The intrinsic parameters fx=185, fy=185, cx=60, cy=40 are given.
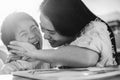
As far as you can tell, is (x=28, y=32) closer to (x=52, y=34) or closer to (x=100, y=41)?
(x=52, y=34)

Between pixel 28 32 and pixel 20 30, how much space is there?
49mm

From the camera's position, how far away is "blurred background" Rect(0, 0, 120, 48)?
126cm

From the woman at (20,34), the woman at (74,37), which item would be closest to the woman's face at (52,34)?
the woman at (74,37)

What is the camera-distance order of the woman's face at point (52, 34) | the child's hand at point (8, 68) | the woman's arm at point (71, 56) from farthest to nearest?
1. the child's hand at point (8, 68)
2. the woman's face at point (52, 34)
3. the woman's arm at point (71, 56)

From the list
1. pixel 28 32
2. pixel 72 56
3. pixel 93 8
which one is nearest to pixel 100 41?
pixel 72 56

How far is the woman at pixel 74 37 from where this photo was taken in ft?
2.03

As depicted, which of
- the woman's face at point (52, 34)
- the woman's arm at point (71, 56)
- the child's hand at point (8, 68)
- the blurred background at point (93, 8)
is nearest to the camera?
the woman's arm at point (71, 56)

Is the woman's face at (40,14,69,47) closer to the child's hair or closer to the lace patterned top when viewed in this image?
the lace patterned top

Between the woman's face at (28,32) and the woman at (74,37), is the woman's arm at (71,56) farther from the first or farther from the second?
the woman's face at (28,32)

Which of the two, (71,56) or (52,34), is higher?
(52,34)

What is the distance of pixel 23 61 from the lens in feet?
3.51

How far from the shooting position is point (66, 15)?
71 cm

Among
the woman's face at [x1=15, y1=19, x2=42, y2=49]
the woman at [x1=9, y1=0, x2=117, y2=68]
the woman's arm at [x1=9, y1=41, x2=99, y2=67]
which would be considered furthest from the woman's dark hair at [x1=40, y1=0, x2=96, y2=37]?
the woman's face at [x1=15, y1=19, x2=42, y2=49]

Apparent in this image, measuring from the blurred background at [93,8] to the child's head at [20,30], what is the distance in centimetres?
9
